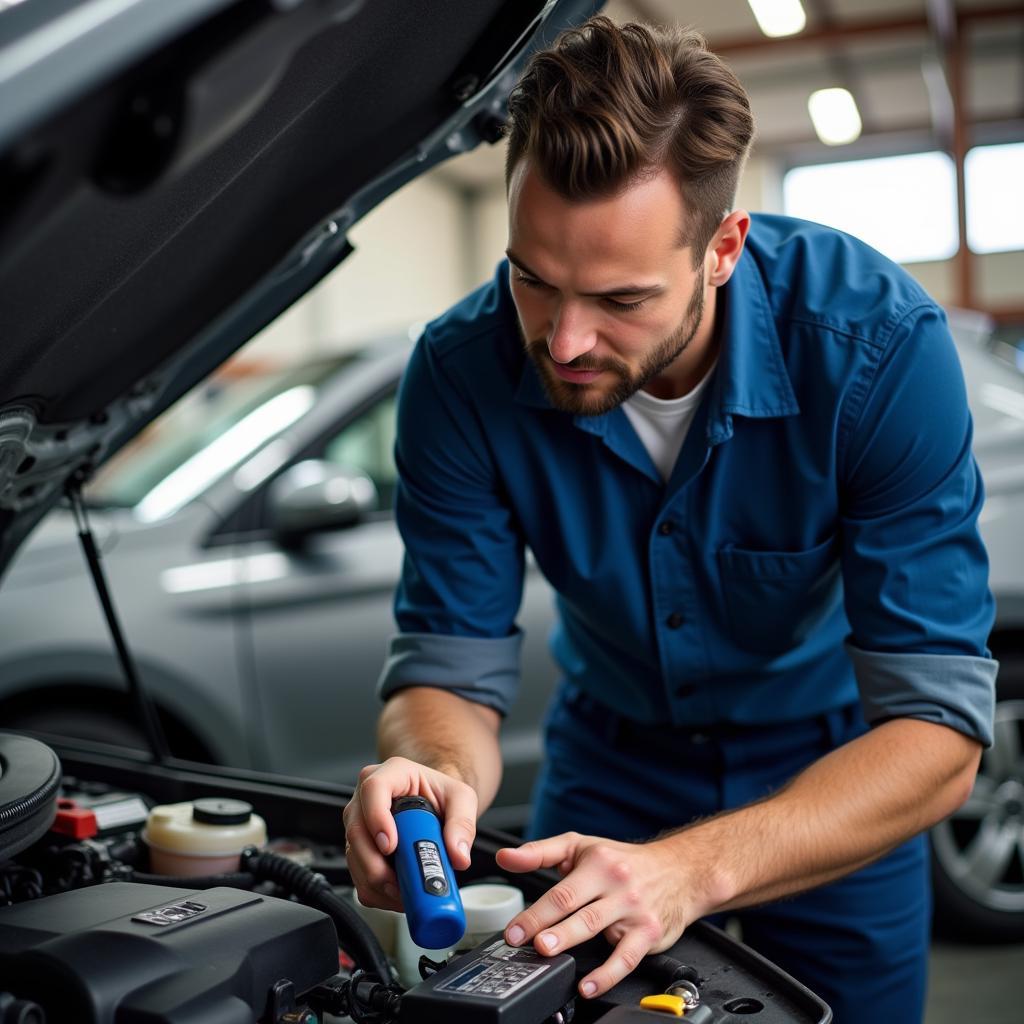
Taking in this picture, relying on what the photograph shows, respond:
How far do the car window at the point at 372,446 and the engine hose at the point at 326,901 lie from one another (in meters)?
1.82

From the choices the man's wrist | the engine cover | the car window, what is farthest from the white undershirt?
the car window

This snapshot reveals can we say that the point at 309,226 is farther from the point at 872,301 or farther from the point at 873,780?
the point at 873,780

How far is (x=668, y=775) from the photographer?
5.24 ft

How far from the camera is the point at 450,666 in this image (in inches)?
59.0

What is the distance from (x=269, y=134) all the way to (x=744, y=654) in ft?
2.67

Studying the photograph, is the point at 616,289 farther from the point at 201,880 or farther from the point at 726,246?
the point at 201,880

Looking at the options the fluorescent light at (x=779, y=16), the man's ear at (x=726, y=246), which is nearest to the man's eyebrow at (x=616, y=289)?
the man's ear at (x=726, y=246)

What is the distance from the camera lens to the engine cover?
0.84m

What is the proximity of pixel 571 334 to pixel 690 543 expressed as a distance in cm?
35

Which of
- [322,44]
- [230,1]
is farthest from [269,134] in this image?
[230,1]

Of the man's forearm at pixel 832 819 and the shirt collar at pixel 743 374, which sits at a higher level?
the shirt collar at pixel 743 374

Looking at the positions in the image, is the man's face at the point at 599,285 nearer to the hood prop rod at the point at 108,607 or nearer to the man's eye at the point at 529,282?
the man's eye at the point at 529,282


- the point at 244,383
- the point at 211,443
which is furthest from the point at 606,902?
the point at 244,383

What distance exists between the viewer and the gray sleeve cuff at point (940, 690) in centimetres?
132
